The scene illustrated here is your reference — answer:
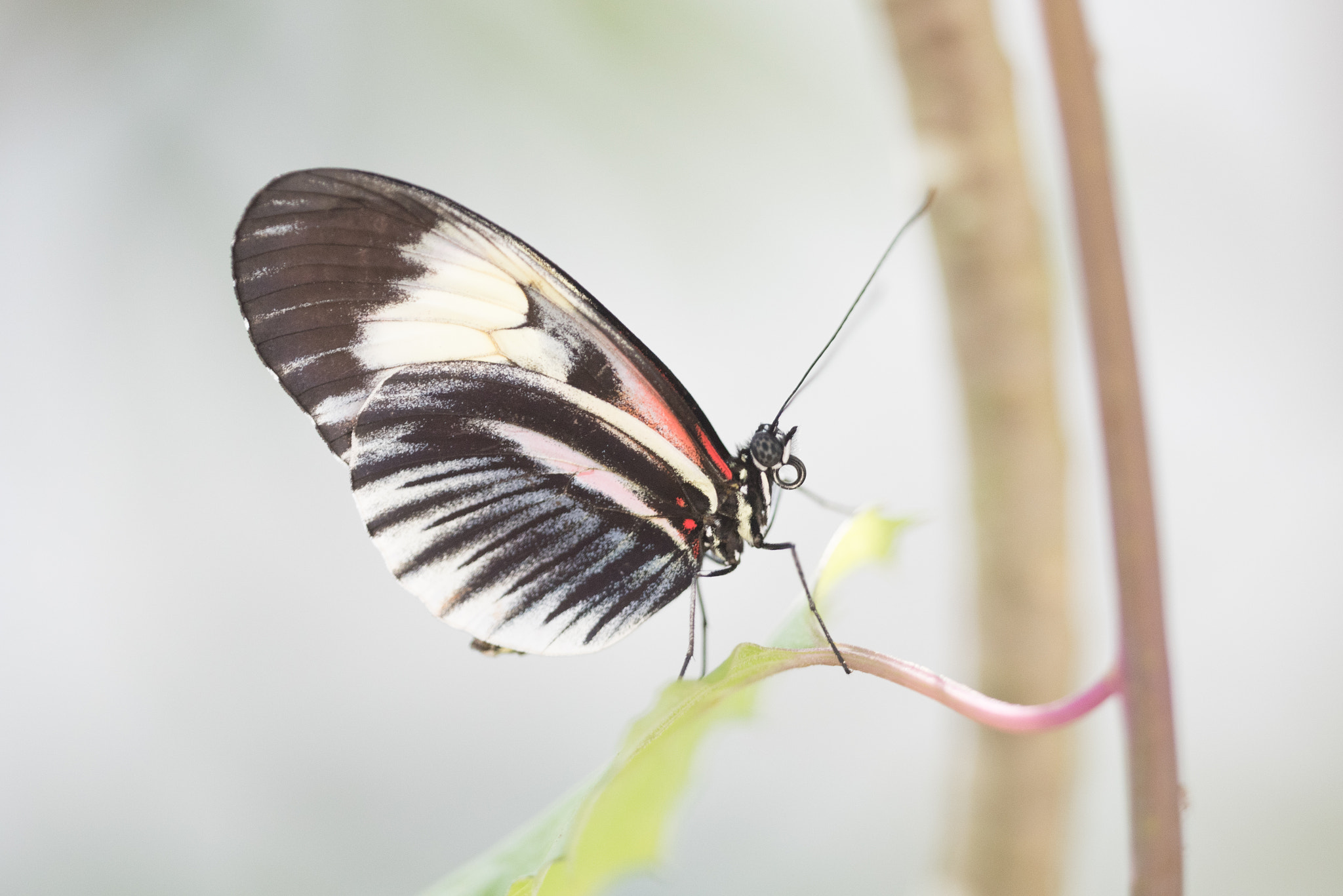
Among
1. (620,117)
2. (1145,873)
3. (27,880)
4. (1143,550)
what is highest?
(620,117)

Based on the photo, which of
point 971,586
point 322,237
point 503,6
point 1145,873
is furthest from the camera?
point 503,6

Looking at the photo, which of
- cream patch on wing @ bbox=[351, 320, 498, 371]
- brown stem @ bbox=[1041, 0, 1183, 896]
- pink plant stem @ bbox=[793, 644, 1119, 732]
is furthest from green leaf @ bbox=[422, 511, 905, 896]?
cream patch on wing @ bbox=[351, 320, 498, 371]

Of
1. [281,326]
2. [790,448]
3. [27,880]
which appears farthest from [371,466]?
[27,880]

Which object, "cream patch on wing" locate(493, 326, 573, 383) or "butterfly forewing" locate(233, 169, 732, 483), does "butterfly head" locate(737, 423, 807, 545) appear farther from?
"cream patch on wing" locate(493, 326, 573, 383)

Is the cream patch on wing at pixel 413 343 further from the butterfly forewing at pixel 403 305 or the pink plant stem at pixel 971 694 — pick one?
the pink plant stem at pixel 971 694

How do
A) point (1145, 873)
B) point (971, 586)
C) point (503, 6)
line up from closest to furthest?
1. point (1145, 873)
2. point (971, 586)
3. point (503, 6)

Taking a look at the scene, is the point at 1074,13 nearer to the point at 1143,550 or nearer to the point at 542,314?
the point at 1143,550

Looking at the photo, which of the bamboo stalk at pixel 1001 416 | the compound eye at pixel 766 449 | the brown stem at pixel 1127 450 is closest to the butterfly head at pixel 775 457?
the compound eye at pixel 766 449
